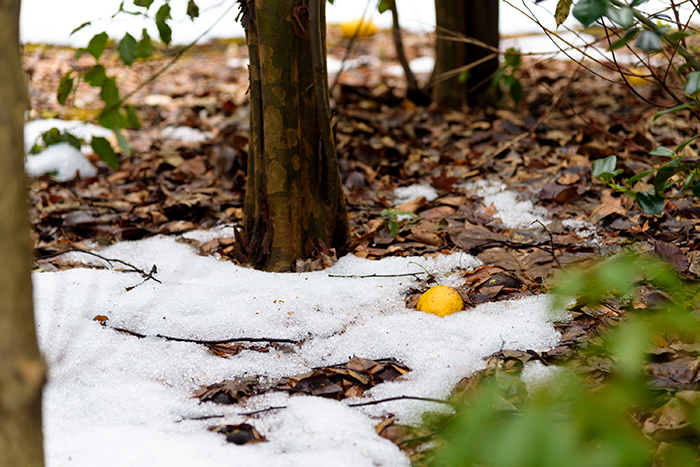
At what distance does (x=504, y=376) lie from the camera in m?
1.48

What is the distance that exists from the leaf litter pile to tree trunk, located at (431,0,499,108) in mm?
174

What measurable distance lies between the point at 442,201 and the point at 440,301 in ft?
3.87

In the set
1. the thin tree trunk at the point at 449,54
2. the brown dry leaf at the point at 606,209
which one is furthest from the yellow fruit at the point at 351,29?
the brown dry leaf at the point at 606,209

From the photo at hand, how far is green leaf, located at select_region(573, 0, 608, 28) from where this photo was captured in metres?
1.19

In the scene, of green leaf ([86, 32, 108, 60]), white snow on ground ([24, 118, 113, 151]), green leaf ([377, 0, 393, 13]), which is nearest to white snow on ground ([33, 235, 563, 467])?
green leaf ([86, 32, 108, 60])

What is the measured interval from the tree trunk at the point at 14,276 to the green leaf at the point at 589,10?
107 centimetres

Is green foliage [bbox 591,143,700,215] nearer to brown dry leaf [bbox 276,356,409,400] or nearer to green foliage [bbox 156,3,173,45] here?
brown dry leaf [bbox 276,356,409,400]

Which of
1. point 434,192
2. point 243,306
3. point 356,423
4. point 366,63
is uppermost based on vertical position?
point 366,63

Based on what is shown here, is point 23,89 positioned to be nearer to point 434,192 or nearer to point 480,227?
point 480,227

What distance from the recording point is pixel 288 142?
84.0 inches

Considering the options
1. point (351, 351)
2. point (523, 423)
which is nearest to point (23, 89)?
point (523, 423)

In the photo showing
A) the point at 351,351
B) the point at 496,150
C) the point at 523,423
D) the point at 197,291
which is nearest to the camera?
the point at 523,423

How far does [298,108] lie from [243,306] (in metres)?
0.78

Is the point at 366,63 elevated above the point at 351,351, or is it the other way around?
the point at 366,63
